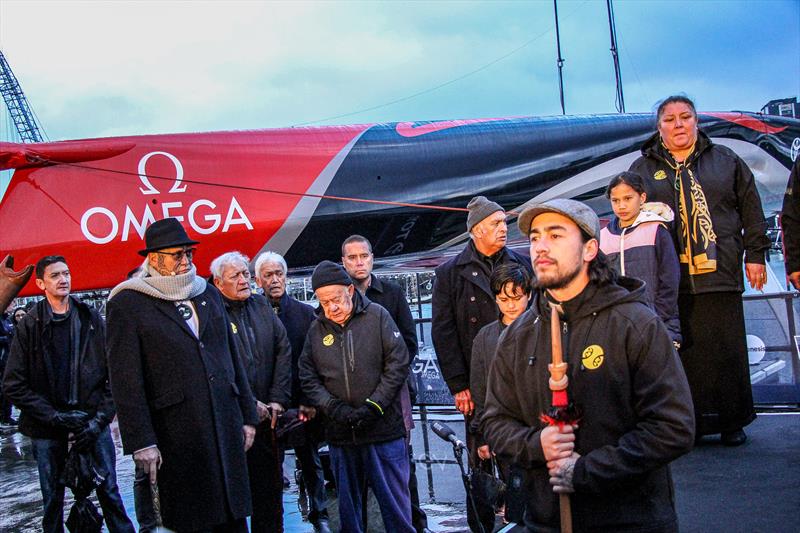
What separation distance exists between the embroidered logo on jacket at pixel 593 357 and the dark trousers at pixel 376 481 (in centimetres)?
231

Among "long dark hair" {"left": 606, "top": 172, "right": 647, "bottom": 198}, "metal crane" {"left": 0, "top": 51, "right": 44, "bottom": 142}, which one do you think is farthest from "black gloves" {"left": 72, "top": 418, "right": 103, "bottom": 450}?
"metal crane" {"left": 0, "top": 51, "right": 44, "bottom": 142}

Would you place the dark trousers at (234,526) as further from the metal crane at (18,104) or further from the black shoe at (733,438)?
the metal crane at (18,104)

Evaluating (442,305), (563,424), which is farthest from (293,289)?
(563,424)

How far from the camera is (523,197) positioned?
7.67 meters

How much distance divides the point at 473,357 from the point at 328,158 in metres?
3.26

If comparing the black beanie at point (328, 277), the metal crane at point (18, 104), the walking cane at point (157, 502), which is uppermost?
the metal crane at point (18, 104)

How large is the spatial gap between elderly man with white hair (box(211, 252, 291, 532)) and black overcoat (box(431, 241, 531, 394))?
1052 millimetres

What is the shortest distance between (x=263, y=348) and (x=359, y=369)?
91 cm

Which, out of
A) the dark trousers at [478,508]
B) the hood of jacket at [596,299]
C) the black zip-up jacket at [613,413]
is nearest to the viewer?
the black zip-up jacket at [613,413]

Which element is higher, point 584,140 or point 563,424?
point 584,140

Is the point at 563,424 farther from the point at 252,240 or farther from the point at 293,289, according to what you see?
the point at 293,289

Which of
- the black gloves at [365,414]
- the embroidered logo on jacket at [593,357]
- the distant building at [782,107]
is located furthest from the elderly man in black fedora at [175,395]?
the distant building at [782,107]

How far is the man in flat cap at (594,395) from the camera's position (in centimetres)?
235

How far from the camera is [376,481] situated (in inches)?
177
